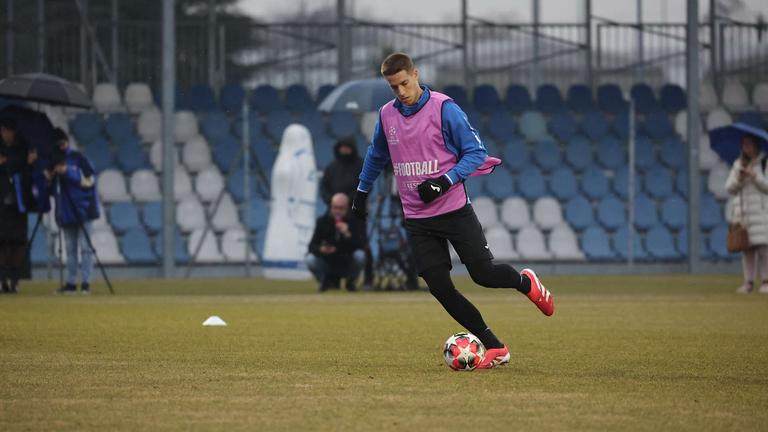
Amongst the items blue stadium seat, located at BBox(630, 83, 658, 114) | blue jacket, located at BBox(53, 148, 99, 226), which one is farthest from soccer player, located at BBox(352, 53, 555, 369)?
blue stadium seat, located at BBox(630, 83, 658, 114)

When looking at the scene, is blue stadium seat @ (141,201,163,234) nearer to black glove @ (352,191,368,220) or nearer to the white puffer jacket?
the white puffer jacket

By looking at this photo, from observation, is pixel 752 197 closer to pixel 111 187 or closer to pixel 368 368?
pixel 111 187

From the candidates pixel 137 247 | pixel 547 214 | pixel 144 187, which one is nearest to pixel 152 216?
pixel 144 187

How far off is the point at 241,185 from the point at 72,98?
7334mm

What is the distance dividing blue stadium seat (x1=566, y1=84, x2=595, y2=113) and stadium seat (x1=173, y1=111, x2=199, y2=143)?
274 inches

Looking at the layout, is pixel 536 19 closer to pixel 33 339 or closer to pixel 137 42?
pixel 137 42

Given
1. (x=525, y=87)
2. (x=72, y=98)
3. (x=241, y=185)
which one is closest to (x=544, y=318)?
(x=72, y=98)

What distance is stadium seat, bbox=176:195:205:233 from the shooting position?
2572 centimetres

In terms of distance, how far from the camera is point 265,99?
27125 mm

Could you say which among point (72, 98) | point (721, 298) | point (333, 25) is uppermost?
point (333, 25)

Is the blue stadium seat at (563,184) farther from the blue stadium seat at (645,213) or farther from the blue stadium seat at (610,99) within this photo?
the blue stadium seat at (610,99)

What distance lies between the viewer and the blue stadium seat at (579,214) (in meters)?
27.0

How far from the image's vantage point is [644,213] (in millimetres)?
27453

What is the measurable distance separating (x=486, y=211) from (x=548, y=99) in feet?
8.81
